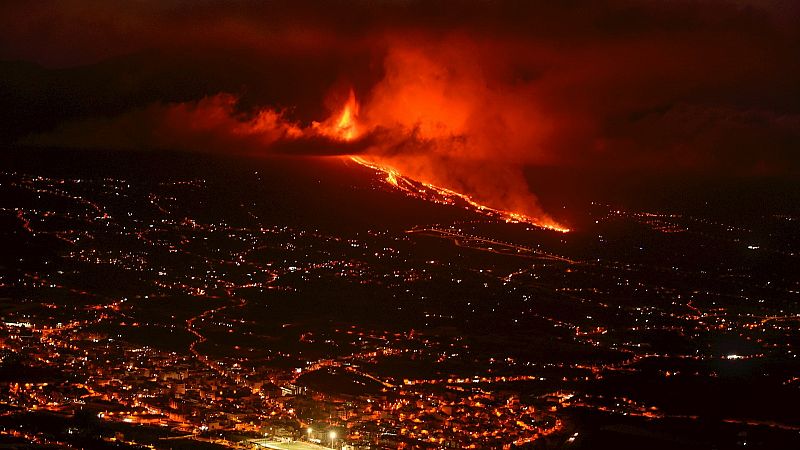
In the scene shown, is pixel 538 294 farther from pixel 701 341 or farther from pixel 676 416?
pixel 676 416

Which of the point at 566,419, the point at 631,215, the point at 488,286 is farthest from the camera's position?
the point at 631,215

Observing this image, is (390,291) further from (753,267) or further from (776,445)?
(753,267)

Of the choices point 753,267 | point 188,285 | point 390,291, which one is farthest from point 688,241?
point 188,285

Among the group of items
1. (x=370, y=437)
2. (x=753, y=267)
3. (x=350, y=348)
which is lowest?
(x=370, y=437)

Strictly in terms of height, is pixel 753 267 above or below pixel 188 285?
above

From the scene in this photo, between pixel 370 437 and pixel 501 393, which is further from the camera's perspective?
pixel 501 393

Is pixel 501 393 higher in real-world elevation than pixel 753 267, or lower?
lower

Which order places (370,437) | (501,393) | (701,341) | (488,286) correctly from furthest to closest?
(488,286) → (701,341) → (501,393) → (370,437)

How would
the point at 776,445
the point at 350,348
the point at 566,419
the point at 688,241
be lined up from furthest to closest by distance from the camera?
the point at 688,241, the point at 350,348, the point at 566,419, the point at 776,445

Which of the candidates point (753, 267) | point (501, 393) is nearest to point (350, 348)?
point (501, 393)
